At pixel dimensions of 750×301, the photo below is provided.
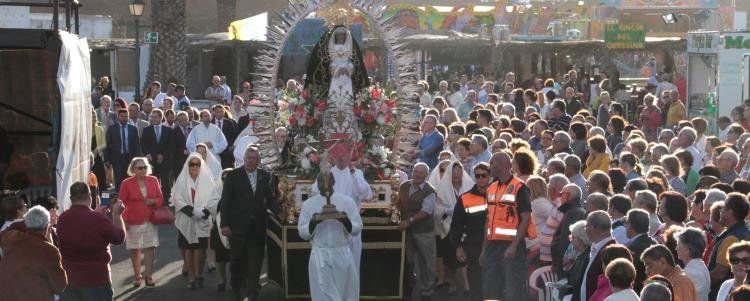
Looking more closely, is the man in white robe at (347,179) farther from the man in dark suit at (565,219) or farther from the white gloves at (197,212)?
the man in dark suit at (565,219)

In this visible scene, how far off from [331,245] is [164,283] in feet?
11.8

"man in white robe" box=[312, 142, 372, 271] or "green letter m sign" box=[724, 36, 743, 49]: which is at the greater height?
"green letter m sign" box=[724, 36, 743, 49]

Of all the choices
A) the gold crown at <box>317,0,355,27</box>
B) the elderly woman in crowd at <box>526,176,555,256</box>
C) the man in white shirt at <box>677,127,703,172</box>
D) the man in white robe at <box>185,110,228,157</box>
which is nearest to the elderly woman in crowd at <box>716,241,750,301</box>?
the elderly woman in crowd at <box>526,176,555,256</box>

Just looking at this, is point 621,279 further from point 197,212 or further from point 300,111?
point 197,212

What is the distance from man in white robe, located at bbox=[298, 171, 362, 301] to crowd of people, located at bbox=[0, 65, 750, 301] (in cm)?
2

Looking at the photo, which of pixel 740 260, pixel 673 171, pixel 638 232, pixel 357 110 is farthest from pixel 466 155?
pixel 740 260

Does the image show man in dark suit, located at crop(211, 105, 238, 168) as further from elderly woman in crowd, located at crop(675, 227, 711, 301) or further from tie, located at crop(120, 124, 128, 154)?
elderly woman in crowd, located at crop(675, 227, 711, 301)

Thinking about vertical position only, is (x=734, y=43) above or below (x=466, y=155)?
above

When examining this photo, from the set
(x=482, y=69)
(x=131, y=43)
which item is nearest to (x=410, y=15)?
(x=482, y=69)

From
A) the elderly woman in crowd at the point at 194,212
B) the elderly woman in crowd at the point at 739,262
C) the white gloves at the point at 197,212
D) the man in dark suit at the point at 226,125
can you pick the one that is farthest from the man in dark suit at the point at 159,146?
the elderly woman in crowd at the point at 739,262

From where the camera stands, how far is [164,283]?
15.2 m

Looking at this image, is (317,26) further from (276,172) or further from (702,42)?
(702,42)

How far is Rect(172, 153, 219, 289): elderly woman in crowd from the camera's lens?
14836 mm

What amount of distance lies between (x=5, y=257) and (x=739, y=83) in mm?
16601
